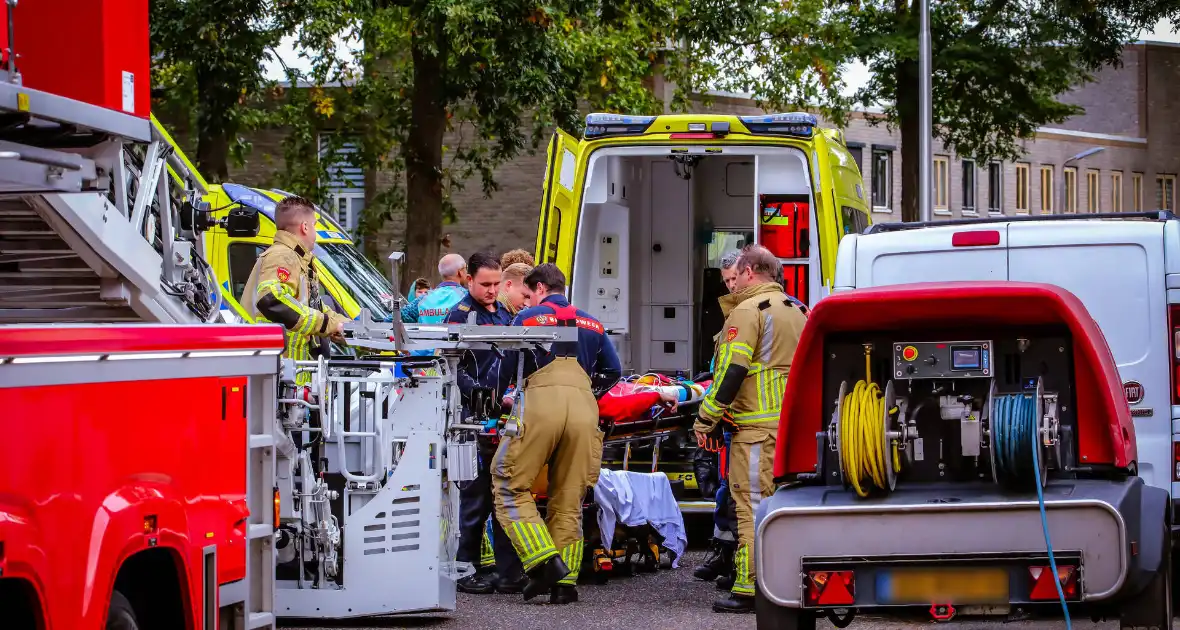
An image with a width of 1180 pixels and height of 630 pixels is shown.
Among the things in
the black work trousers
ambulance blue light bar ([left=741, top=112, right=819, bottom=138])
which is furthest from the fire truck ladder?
ambulance blue light bar ([left=741, top=112, right=819, bottom=138])

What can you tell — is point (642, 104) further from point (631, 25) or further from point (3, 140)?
point (3, 140)

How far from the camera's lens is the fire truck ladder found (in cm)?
551

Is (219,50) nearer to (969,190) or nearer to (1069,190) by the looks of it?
(969,190)

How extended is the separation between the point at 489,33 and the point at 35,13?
15304mm

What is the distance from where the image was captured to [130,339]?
5191 mm

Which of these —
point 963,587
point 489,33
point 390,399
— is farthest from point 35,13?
point 489,33

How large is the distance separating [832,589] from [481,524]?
4403 mm

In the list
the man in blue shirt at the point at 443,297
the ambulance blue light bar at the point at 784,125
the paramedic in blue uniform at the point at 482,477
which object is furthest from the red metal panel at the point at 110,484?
the ambulance blue light bar at the point at 784,125

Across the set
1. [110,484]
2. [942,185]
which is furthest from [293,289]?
[942,185]

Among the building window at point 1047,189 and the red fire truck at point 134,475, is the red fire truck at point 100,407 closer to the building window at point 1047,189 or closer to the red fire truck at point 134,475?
the red fire truck at point 134,475

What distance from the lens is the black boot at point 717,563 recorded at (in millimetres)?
10312

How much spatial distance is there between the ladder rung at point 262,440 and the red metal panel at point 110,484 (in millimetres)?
130

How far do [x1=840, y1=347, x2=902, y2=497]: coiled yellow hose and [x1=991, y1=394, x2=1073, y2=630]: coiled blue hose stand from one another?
0.41 metres

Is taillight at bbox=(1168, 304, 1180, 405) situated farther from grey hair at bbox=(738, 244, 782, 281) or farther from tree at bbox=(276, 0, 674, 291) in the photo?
tree at bbox=(276, 0, 674, 291)
